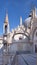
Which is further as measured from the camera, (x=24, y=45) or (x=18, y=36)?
(x=18, y=36)

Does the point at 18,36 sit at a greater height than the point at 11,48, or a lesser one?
greater

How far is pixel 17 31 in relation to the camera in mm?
22484

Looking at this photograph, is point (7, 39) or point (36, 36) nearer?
point (7, 39)

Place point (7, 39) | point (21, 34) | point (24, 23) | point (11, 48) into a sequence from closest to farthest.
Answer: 1. point (7, 39)
2. point (11, 48)
3. point (21, 34)
4. point (24, 23)

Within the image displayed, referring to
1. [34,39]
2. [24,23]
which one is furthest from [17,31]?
[24,23]

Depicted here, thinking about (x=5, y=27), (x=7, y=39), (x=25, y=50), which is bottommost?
(x=25, y=50)

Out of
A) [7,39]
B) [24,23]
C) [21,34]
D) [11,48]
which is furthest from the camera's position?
[24,23]

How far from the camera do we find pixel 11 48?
69.9 ft

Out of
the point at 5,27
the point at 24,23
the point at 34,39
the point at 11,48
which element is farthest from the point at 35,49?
the point at 24,23

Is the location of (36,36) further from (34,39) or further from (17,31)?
(17,31)

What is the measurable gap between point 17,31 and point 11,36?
1224mm

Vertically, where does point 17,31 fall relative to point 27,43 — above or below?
above

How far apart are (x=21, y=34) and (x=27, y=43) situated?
307 cm

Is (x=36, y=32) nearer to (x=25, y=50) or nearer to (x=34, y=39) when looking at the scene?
(x=34, y=39)
